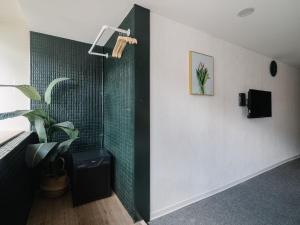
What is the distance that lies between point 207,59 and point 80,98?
1.83m

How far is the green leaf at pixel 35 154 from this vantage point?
56.1 inches

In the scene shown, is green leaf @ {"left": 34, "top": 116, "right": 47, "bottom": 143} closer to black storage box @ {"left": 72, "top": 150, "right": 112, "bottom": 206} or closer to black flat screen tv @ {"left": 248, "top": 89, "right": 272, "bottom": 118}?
black storage box @ {"left": 72, "top": 150, "right": 112, "bottom": 206}

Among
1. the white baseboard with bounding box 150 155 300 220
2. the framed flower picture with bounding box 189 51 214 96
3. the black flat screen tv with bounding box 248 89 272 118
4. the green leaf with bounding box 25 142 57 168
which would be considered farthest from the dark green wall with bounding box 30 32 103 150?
the black flat screen tv with bounding box 248 89 272 118

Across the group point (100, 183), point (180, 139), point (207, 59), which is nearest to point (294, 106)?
point (207, 59)

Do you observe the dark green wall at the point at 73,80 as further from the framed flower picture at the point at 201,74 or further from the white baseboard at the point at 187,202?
the framed flower picture at the point at 201,74

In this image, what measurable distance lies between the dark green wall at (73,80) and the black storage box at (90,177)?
499 millimetres

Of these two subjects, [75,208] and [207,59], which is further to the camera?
[207,59]

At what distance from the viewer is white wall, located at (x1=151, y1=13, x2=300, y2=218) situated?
1.69 metres

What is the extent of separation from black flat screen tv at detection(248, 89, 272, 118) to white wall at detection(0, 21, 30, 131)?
3.21m

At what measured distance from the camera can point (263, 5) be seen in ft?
5.07

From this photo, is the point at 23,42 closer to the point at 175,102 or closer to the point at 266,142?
the point at 175,102

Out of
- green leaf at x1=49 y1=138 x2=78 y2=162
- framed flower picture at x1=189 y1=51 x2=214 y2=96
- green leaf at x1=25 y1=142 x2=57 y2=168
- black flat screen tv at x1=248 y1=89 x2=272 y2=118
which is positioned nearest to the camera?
green leaf at x1=25 y1=142 x2=57 y2=168

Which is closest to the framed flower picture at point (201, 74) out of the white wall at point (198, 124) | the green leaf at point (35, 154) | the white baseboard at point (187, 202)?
the white wall at point (198, 124)

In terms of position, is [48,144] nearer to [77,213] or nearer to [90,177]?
[90,177]
